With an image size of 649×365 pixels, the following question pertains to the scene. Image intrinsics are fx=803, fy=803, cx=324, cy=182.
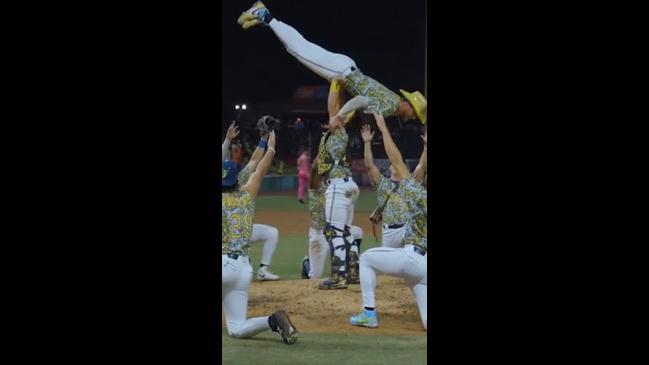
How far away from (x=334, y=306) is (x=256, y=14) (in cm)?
187

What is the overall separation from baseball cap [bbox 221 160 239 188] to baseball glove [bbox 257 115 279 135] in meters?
0.28

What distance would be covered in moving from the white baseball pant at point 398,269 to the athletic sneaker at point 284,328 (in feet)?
1.66

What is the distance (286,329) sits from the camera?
4.69 m

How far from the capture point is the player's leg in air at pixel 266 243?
5141 mm

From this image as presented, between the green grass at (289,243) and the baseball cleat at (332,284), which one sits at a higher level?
the green grass at (289,243)

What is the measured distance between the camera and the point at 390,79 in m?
4.98

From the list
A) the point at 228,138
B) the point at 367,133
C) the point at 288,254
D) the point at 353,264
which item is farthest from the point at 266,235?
the point at 367,133

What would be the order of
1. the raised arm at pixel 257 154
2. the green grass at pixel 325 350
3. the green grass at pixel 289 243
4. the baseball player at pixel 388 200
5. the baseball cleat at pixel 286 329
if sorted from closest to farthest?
the green grass at pixel 325 350, the baseball cleat at pixel 286 329, the raised arm at pixel 257 154, the baseball player at pixel 388 200, the green grass at pixel 289 243

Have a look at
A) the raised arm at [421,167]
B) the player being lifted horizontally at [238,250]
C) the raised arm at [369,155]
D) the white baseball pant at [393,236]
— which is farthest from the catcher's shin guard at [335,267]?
the raised arm at [421,167]

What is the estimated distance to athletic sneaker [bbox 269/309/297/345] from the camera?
4691 millimetres

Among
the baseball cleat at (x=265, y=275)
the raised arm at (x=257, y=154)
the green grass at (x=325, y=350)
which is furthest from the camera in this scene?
the baseball cleat at (x=265, y=275)

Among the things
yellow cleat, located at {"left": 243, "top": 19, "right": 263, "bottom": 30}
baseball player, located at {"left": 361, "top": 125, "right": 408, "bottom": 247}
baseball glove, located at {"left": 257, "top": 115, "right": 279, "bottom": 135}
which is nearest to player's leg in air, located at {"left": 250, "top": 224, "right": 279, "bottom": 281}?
baseball glove, located at {"left": 257, "top": 115, "right": 279, "bottom": 135}

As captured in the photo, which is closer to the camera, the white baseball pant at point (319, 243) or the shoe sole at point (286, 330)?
the shoe sole at point (286, 330)

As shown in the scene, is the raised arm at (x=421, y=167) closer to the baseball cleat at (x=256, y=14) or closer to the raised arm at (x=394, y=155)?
the raised arm at (x=394, y=155)
